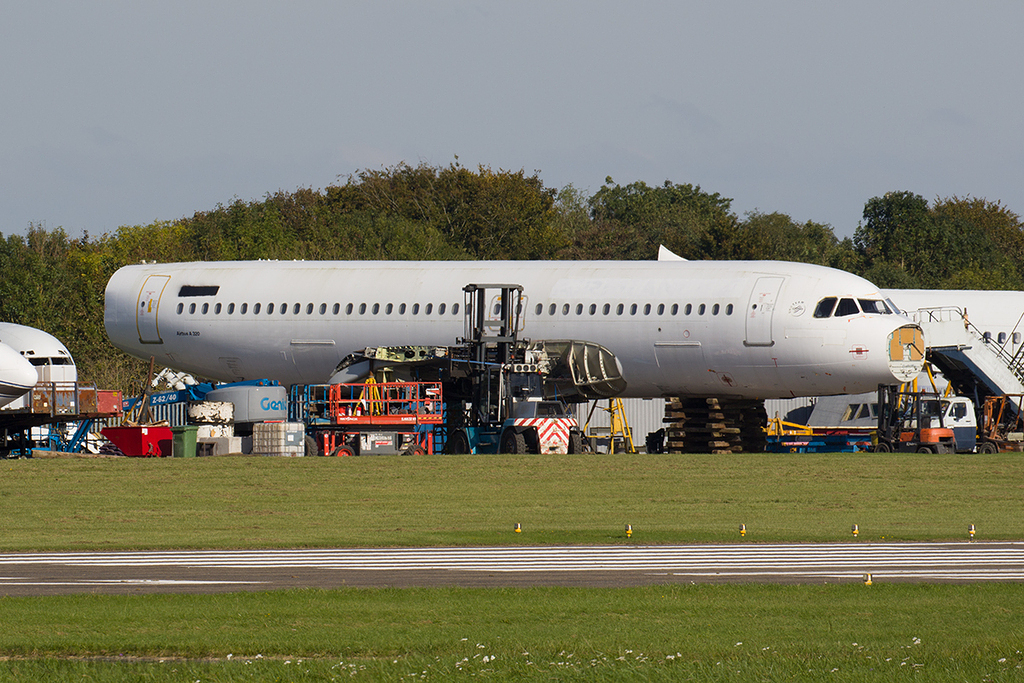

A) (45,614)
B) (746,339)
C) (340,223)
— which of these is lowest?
(45,614)

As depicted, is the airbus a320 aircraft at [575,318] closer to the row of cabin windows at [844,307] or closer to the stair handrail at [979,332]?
the row of cabin windows at [844,307]

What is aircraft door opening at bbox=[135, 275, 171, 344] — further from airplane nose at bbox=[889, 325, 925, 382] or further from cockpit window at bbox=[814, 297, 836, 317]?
airplane nose at bbox=[889, 325, 925, 382]

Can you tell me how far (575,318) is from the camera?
140 feet

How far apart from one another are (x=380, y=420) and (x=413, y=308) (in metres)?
4.66

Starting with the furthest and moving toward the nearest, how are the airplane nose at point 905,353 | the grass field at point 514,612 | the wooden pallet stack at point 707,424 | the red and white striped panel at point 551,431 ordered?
the wooden pallet stack at point 707,424, the airplane nose at point 905,353, the red and white striped panel at point 551,431, the grass field at point 514,612

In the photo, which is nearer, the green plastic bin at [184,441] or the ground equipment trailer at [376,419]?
the ground equipment trailer at [376,419]

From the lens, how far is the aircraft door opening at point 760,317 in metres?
40.3

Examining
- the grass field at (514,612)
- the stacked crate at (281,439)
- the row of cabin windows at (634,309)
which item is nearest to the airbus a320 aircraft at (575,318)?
the row of cabin windows at (634,309)

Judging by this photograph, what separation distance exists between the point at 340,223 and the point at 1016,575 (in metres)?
82.0

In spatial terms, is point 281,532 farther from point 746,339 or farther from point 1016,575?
point 746,339

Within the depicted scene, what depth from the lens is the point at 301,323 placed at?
45.0 metres

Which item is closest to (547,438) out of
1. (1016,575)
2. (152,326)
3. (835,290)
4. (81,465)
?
(835,290)

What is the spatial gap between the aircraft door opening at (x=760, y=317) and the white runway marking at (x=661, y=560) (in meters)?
19.6

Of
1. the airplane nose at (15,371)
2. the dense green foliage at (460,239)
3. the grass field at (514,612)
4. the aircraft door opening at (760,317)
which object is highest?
the dense green foliage at (460,239)
